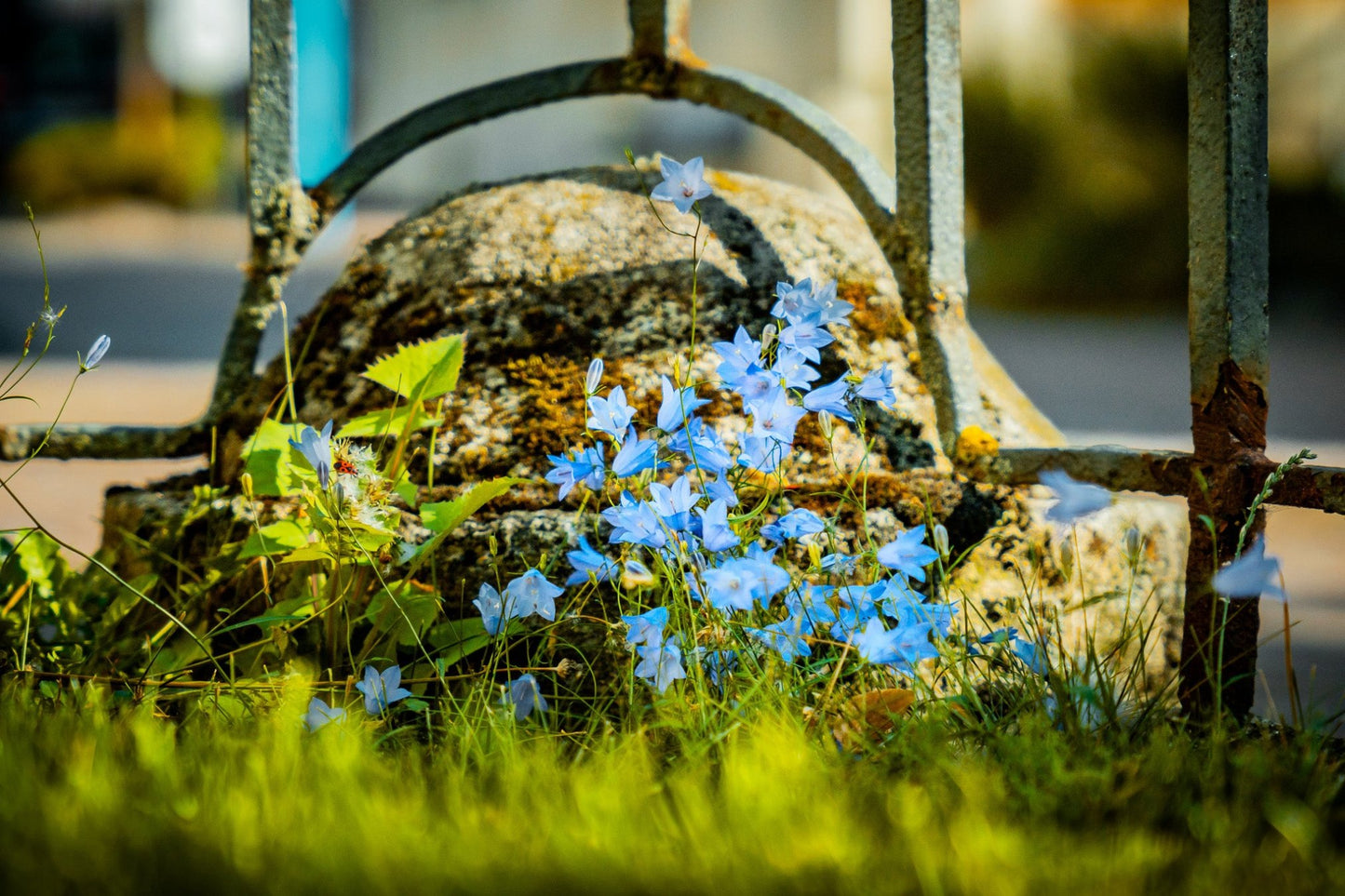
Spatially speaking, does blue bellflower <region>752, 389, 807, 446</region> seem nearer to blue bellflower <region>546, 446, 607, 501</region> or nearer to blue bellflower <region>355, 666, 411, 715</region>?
blue bellflower <region>546, 446, 607, 501</region>

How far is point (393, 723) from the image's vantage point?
1.35 m

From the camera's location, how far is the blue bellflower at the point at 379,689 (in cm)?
123

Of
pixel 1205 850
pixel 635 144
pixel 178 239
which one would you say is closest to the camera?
pixel 1205 850

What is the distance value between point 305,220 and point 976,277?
35.3 ft

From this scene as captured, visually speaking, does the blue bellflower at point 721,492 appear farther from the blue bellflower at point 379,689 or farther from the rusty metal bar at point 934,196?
the rusty metal bar at point 934,196

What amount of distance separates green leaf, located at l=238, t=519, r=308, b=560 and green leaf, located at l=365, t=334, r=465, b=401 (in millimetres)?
225

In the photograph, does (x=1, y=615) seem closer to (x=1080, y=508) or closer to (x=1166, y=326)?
(x=1080, y=508)

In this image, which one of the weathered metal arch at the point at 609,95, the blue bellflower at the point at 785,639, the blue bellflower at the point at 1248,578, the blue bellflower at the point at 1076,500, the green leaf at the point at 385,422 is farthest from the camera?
the weathered metal arch at the point at 609,95

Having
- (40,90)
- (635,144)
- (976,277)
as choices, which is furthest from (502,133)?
(40,90)

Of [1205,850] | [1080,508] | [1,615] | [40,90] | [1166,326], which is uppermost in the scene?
[40,90]

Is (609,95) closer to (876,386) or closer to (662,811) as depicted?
(876,386)

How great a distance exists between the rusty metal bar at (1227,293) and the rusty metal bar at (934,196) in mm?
354

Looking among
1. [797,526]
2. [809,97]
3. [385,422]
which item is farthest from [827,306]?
[809,97]

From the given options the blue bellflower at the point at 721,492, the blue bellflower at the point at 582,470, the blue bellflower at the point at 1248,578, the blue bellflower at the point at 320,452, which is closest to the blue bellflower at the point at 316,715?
the blue bellflower at the point at 320,452
